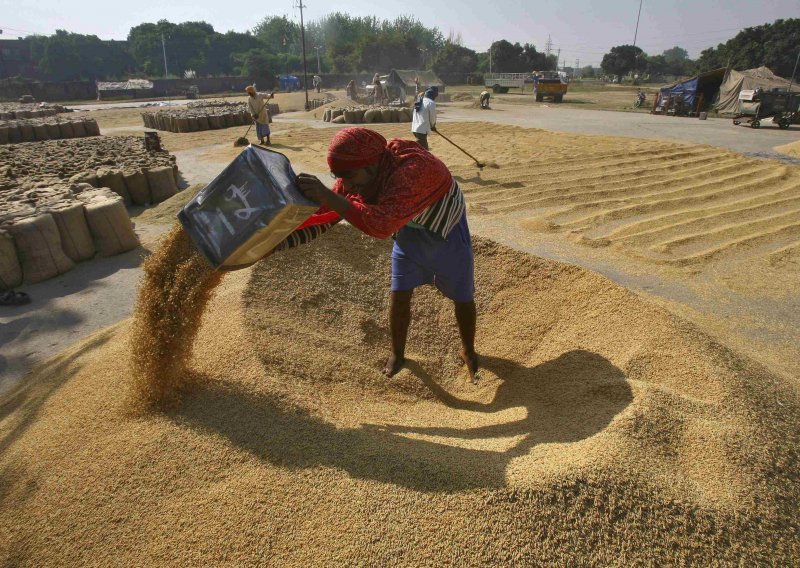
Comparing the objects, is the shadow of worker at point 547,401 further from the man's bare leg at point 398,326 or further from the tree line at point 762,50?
the tree line at point 762,50

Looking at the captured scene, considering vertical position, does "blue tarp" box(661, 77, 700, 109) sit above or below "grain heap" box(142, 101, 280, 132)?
above

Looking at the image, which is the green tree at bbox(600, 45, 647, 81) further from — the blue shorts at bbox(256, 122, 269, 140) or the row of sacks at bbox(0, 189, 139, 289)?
the row of sacks at bbox(0, 189, 139, 289)

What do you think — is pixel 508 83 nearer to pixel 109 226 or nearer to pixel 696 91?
pixel 696 91

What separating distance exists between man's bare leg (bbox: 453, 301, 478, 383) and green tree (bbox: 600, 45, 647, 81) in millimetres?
48546

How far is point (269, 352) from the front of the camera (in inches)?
89.2

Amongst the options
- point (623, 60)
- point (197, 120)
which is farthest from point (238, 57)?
point (197, 120)

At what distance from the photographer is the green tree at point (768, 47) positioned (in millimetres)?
25578

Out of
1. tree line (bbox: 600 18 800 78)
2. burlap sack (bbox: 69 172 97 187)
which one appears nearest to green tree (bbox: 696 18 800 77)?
tree line (bbox: 600 18 800 78)

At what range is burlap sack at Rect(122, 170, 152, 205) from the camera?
620cm

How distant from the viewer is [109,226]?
4.30m

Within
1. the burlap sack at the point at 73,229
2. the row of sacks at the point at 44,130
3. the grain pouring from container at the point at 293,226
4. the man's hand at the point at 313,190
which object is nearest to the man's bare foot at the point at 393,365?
the grain pouring from container at the point at 293,226

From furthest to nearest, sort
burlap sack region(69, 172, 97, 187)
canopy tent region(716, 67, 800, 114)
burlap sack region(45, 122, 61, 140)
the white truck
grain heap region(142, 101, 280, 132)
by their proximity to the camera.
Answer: the white truck, canopy tent region(716, 67, 800, 114), grain heap region(142, 101, 280, 132), burlap sack region(45, 122, 61, 140), burlap sack region(69, 172, 97, 187)

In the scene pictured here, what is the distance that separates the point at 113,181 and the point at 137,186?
0.28 meters

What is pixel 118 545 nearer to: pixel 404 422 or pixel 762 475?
pixel 404 422
